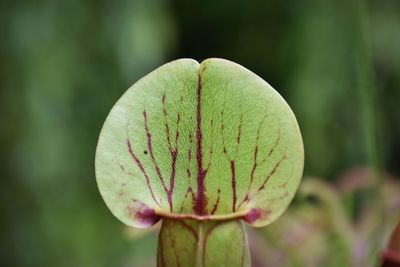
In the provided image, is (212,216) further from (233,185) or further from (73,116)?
(73,116)

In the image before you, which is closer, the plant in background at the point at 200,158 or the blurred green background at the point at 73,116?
the plant in background at the point at 200,158

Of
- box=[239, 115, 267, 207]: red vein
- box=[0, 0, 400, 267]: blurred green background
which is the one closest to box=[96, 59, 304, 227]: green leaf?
box=[239, 115, 267, 207]: red vein

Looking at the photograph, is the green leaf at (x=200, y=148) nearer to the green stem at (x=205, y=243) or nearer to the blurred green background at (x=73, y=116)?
the green stem at (x=205, y=243)

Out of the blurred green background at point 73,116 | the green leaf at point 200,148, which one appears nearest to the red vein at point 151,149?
the green leaf at point 200,148

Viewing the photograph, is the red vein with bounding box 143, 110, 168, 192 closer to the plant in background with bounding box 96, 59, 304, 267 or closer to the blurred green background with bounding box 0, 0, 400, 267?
the plant in background with bounding box 96, 59, 304, 267

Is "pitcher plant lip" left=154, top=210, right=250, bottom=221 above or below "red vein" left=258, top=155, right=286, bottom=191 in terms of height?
below

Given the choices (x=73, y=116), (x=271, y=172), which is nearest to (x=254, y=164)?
(x=271, y=172)

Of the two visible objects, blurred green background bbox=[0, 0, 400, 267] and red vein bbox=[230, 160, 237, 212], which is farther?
blurred green background bbox=[0, 0, 400, 267]

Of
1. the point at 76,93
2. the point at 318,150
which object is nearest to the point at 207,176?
the point at 76,93
